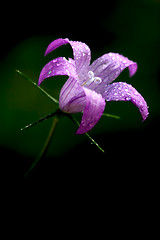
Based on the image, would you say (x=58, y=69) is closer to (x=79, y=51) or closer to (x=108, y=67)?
(x=79, y=51)

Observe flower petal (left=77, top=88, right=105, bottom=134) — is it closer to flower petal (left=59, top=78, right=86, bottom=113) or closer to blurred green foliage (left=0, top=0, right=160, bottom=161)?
flower petal (left=59, top=78, right=86, bottom=113)

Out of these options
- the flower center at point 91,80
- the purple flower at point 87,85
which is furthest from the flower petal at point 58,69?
the flower center at point 91,80

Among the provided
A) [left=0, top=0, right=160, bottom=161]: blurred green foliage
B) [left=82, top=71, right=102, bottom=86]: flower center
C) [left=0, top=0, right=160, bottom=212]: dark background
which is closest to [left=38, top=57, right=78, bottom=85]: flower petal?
[left=82, top=71, right=102, bottom=86]: flower center

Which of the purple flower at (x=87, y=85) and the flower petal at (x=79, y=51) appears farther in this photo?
the flower petal at (x=79, y=51)

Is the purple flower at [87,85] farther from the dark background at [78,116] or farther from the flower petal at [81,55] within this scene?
the dark background at [78,116]

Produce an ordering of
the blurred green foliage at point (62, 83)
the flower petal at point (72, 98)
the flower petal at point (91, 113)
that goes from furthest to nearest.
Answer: the blurred green foliage at point (62, 83) → the flower petal at point (72, 98) → the flower petal at point (91, 113)

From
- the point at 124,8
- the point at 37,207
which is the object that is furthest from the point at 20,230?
the point at 124,8

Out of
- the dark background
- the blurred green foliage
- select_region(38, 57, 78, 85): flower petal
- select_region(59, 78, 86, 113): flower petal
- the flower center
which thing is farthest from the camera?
the blurred green foliage

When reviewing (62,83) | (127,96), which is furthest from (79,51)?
(62,83)
